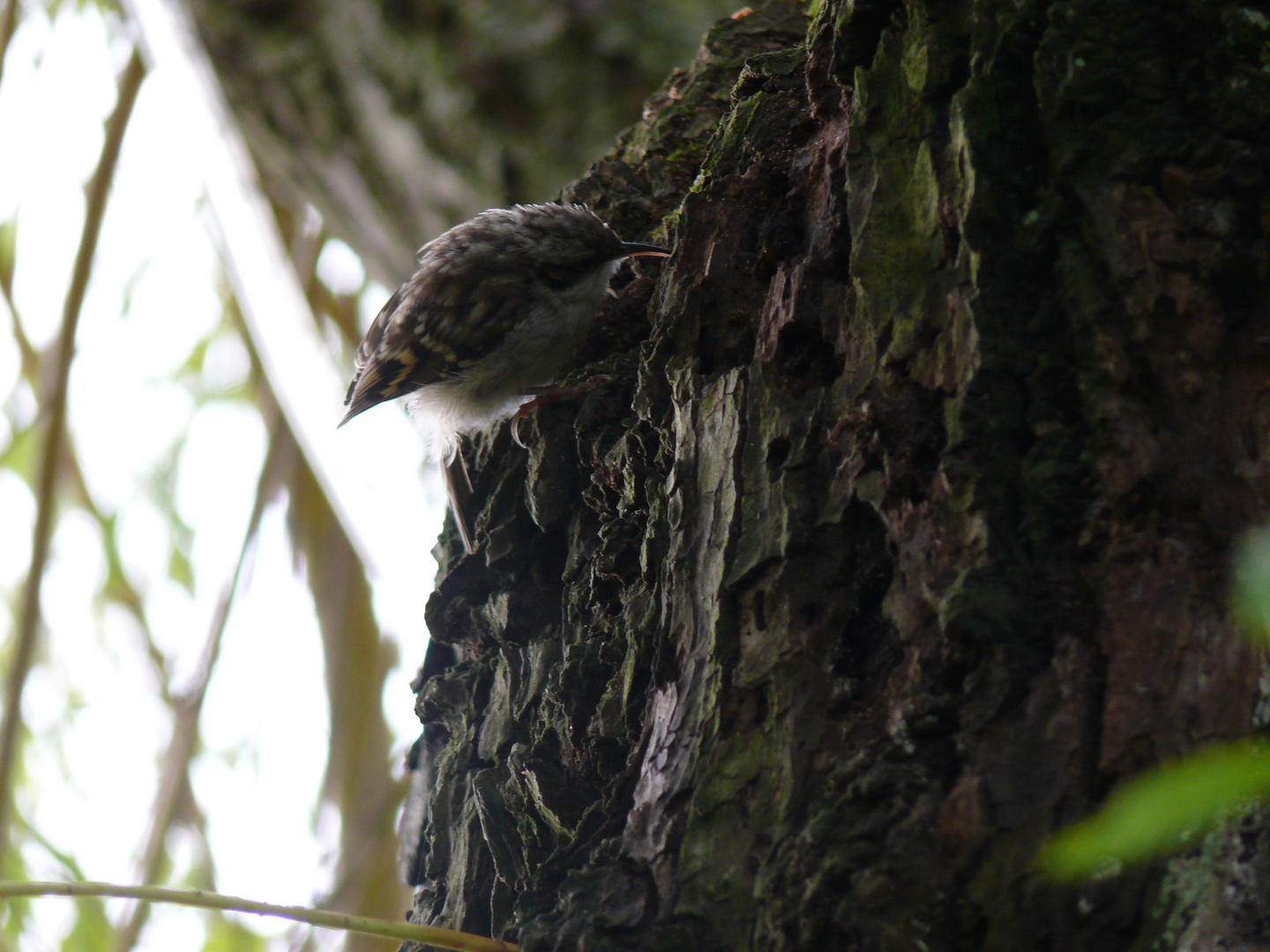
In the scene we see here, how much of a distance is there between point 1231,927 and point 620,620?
979mm

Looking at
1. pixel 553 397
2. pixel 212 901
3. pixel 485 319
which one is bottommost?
pixel 212 901

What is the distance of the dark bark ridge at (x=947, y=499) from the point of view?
1080 mm

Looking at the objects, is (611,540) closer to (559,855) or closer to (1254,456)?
(559,855)

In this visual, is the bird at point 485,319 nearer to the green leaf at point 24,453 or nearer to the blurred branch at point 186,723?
the blurred branch at point 186,723

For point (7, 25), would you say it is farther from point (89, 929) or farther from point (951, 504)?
point (951, 504)

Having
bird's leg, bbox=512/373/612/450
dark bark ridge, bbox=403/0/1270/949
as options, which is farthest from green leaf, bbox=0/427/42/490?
dark bark ridge, bbox=403/0/1270/949

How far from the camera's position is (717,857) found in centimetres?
126

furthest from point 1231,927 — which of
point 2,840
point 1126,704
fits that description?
point 2,840

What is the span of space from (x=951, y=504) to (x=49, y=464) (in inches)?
99.7

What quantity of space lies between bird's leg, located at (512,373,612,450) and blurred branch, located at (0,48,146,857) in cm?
135

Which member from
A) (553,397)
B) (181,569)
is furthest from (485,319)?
(181,569)

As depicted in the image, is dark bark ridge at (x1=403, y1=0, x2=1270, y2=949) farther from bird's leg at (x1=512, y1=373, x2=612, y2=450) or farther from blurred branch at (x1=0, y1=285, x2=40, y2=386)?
blurred branch at (x1=0, y1=285, x2=40, y2=386)

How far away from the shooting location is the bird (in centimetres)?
285

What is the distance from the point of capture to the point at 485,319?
10.8 feet
